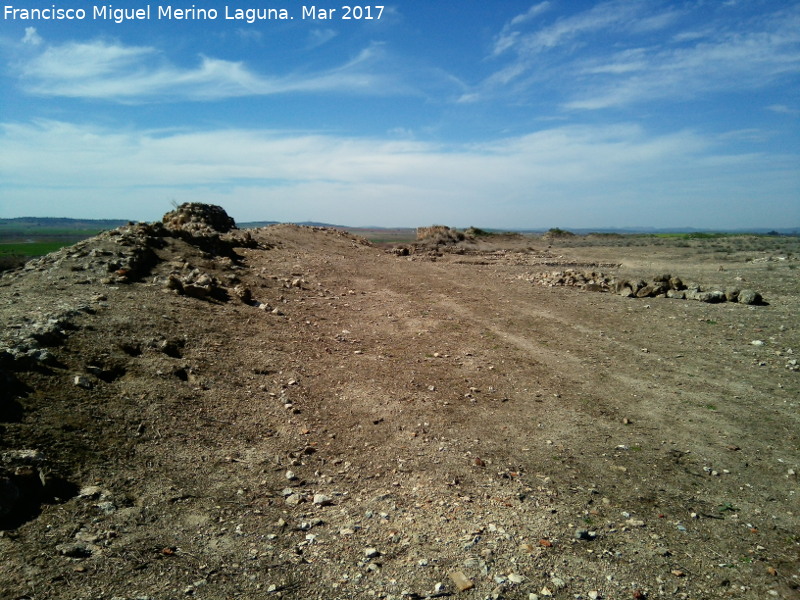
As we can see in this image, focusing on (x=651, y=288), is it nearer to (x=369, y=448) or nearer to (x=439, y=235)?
(x=369, y=448)

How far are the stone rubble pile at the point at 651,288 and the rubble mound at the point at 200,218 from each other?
470 inches

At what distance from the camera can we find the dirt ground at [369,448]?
3580mm

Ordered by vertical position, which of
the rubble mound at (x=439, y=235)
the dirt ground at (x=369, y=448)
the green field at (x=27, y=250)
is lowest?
the dirt ground at (x=369, y=448)

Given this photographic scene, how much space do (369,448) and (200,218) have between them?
15.9 meters

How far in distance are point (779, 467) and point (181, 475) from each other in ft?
21.3

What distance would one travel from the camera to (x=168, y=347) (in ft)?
21.9

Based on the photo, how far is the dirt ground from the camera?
358 cm

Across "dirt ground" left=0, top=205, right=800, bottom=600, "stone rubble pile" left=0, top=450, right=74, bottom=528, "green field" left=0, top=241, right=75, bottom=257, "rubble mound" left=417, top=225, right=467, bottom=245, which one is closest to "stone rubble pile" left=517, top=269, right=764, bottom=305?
"dirt ground" left=0, top=205, right=800, bottom=600

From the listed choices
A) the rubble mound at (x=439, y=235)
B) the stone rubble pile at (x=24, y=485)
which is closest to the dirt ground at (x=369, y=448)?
the stone rubble pile at (x=24, y=485)

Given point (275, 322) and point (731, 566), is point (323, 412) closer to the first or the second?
point (275, 322)

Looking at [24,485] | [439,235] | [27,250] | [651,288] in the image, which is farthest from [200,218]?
[439,235]

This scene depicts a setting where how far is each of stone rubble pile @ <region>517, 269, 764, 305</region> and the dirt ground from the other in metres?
1.61

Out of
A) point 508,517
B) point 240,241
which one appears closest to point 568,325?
point 508,517

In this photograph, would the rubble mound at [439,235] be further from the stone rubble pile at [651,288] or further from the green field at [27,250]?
the green field at [27,250]
